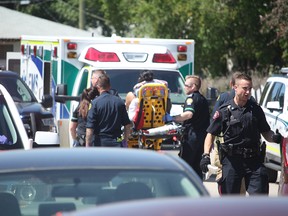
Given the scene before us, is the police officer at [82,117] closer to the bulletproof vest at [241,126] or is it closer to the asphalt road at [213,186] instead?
the asphalt road at [213,186]

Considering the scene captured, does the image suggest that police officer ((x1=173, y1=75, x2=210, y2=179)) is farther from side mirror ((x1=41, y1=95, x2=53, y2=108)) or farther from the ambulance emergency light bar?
side mirror ((x1=41, y1=95, x2=53, y2=108))

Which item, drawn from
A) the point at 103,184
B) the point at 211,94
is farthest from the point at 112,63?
the point at 103,184

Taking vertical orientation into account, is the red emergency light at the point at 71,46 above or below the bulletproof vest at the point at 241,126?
above

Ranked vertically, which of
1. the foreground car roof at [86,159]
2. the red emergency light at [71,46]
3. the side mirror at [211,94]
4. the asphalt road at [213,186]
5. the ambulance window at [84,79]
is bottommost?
the asphalt road at [213,186]

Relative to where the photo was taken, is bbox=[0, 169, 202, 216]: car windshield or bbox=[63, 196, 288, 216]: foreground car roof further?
bbox=[0, 169, 202, 216]: car windshield

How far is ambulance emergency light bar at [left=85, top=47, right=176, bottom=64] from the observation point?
1570cm

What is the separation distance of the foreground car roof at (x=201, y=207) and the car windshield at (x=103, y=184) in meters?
1.34

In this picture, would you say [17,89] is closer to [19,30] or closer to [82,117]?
[82,117]

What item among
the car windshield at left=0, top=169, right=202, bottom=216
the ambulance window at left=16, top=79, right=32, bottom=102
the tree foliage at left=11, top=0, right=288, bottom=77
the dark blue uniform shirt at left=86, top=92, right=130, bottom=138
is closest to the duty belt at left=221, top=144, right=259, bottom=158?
the dark blue uniform shirt at left=86, top=92, right=130, bottom=138

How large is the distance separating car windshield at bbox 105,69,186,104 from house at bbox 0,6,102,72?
735 inches

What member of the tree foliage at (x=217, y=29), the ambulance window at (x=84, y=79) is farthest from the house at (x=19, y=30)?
the ambulance window at (x=84, y=79)

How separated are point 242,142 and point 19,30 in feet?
87.9

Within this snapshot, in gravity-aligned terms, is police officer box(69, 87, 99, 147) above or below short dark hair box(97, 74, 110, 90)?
below

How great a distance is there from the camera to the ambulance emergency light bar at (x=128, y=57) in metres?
15.7
